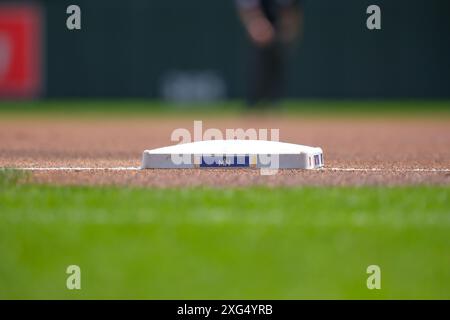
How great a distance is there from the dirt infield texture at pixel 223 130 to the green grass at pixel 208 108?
1208 millimetres

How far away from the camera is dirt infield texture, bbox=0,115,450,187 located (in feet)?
Result: 15.6

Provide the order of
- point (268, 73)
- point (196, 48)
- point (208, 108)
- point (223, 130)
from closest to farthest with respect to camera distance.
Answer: point (223, 130) < point (268, 73) < point (208, 108) < point (196, 48)

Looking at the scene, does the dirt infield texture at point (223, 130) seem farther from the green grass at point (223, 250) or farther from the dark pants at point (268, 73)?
the green grass at point (223, 250)

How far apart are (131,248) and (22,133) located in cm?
601

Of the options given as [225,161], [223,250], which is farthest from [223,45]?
[223,250]

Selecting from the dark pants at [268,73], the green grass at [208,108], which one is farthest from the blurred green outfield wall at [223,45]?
the dark pants at [268,73]

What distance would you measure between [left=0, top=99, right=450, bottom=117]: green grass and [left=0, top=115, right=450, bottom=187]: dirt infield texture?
3.96 feet

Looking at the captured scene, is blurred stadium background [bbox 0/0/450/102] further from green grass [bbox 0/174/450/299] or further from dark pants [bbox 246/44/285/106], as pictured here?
green grass [bbox 0/174/450/299]

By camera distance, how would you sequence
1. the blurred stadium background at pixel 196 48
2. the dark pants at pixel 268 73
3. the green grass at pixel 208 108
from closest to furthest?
1. the dark pants at pixel 268 73
2. the green grass at pixel 208 108
3. the blurred stadium background at pixel 196 48

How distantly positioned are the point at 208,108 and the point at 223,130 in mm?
6485

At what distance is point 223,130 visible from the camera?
948cm

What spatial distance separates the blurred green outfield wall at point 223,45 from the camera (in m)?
16.8

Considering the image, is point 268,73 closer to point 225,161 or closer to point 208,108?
point 208,108
